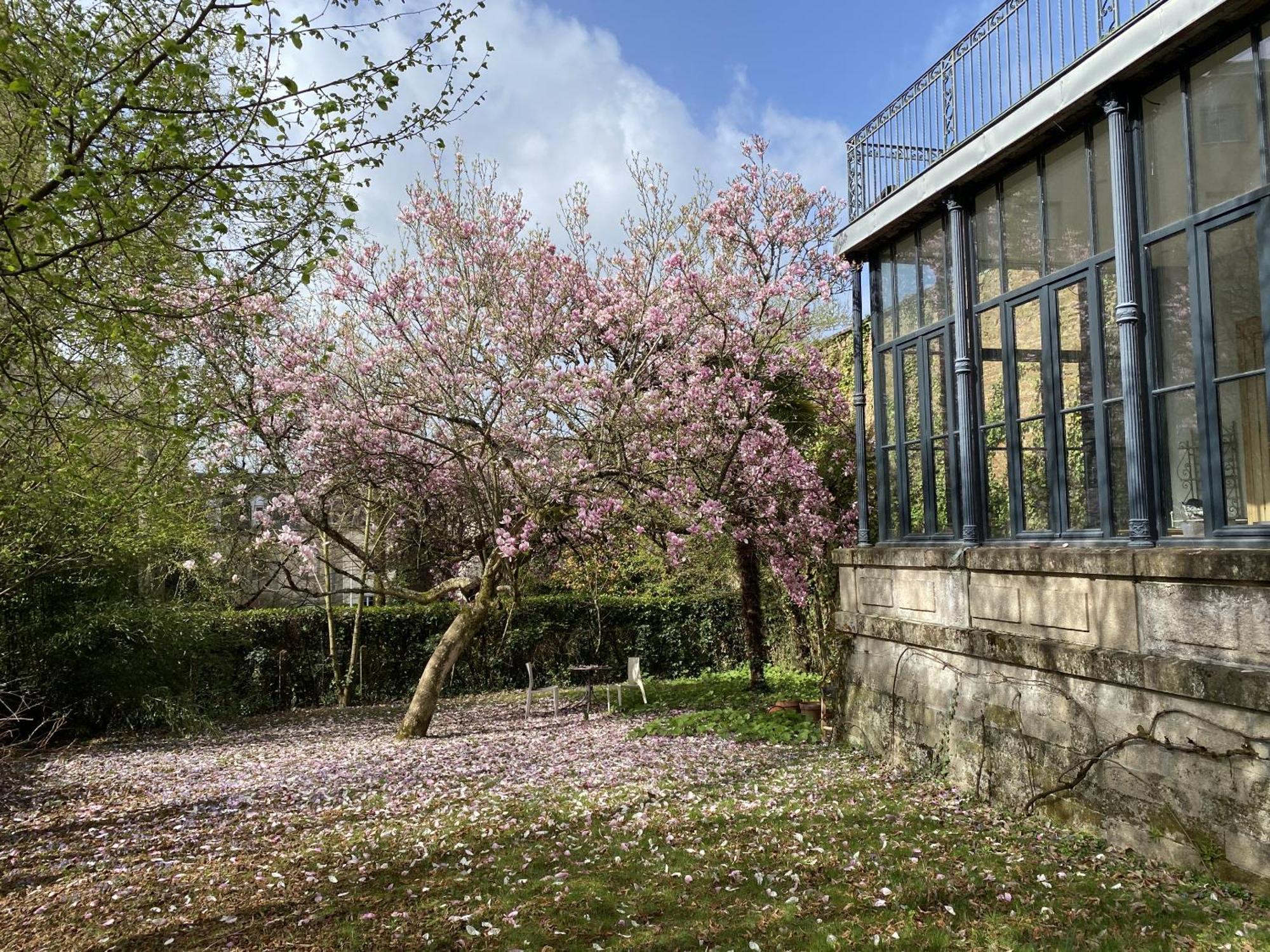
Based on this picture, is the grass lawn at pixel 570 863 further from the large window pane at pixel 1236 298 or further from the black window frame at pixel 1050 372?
the large window pane at pixel 1236 298

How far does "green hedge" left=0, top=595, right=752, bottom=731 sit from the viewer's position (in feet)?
35.0

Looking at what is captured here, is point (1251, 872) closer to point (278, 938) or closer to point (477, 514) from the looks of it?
point (278, 938)

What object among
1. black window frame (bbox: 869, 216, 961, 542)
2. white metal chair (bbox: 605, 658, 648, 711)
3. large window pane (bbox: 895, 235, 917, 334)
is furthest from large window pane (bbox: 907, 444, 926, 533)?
white metal chair (bbox: 605, 658, 648, 711)

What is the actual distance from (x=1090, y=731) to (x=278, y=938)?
4645mm

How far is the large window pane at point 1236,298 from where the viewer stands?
4.60 metres

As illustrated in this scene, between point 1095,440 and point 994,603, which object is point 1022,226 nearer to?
point 1095,440

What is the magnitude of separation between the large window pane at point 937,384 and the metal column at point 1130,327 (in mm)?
2031

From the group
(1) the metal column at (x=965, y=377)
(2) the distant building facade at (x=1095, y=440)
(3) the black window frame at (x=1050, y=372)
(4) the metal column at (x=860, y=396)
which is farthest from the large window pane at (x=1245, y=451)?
(4) the metal column at (x=860, y=396)

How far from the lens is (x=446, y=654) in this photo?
10.6 metres

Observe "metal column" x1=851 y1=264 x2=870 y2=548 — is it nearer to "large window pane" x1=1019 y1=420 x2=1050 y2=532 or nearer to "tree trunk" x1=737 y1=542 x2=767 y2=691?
"large window pane" x1=1019 y1=420 x2=1050 y2=532

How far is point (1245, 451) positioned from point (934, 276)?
3392 mm

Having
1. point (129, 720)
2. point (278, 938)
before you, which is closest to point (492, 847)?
point (278, 938)

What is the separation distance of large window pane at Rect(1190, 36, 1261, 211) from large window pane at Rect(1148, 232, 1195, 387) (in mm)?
308

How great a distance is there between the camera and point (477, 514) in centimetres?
1063
